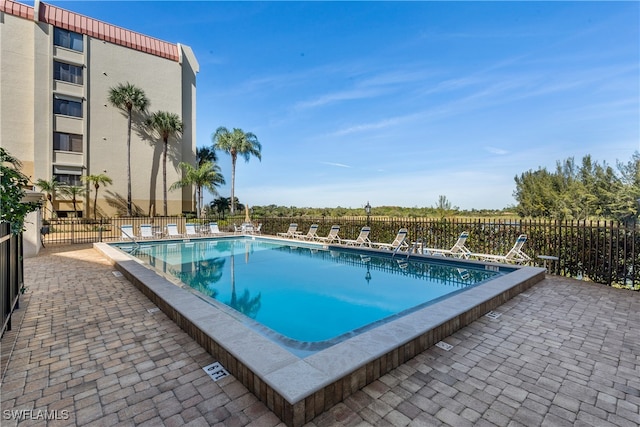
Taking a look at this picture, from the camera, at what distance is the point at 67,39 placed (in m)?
20.0

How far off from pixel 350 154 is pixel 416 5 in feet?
44.1

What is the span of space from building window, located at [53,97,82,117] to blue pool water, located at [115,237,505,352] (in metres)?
15.5

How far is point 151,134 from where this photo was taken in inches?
922

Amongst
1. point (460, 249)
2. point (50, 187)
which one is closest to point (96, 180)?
point (50, 187)

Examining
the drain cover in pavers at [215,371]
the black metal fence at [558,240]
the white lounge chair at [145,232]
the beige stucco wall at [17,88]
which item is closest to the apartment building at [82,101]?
the beige stucco wall at [17,88]

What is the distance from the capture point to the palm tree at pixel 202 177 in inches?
880

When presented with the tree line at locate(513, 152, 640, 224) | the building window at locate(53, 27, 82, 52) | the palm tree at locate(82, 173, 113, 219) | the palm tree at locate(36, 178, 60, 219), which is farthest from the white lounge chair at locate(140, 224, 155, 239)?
the tree line at locate(513, 152, 640, 224)

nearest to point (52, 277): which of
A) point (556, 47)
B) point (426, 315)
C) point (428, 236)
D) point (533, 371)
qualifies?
point (426, 315)

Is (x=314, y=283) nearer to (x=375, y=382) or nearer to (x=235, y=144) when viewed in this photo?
(x=375, y=382)

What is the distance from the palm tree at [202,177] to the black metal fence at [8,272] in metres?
18.9

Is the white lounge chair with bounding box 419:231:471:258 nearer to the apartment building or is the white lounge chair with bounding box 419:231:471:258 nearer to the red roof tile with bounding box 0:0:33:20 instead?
the apartment building

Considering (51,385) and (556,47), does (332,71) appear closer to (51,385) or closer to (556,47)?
(556,47)

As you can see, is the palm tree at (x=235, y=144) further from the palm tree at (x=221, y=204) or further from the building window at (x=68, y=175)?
the building window at (x=68, y=175)

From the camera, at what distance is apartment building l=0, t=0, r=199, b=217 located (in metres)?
18.8
